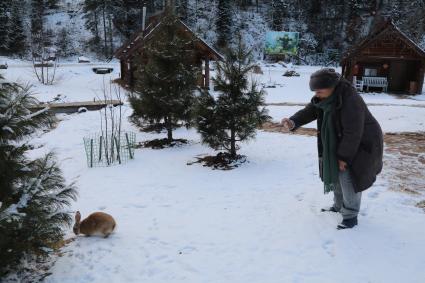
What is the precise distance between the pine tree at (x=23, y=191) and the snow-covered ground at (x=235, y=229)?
0.51 m

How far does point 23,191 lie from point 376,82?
26.4 meters

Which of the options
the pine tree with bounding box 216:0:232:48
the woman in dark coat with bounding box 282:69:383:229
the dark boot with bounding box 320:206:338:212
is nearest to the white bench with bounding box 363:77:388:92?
the pine tree with bounding box 216:0:232:48

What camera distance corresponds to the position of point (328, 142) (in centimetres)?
446

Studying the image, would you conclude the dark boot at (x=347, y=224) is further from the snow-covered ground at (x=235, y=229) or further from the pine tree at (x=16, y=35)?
the pine tree at (x=16, y=35)

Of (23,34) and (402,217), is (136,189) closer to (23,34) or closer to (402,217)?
(402,217)

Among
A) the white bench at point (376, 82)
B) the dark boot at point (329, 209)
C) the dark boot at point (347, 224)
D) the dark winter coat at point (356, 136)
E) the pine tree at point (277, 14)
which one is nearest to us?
the dark winter coat at point (356, 136)

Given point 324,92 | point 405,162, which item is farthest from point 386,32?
point 324,92

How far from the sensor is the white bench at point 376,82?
1026 inches

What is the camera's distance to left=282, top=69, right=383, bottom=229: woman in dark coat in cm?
418

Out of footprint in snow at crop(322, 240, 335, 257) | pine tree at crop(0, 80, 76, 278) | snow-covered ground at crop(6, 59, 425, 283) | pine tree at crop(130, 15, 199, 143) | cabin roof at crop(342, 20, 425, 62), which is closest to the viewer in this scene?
pine tree at crop(0, 80, 76, 278)

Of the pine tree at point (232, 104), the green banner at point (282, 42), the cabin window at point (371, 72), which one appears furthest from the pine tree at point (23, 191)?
the green banner at point (282, 42)

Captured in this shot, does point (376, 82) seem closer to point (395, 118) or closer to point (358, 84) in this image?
point (358, 84)

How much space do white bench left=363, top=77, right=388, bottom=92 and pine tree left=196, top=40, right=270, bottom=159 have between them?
20.4 meters

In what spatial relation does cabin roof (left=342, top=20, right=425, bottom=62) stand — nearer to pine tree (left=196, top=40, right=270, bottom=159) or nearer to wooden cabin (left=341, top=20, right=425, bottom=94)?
wooden cabin (left=341, top=20, right=425, bottom=94)
